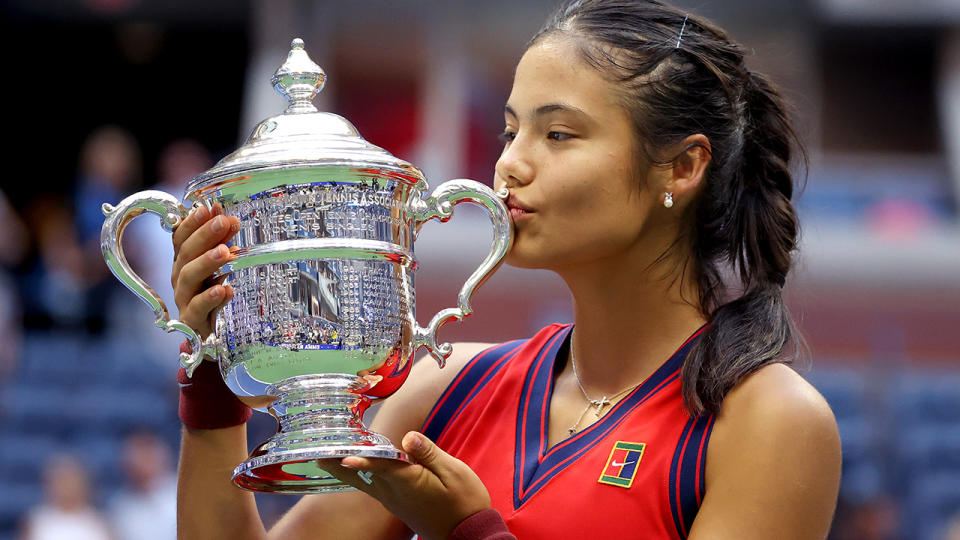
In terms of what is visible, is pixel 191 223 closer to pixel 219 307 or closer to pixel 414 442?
pixel 219 307

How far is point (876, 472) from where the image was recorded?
5.79m

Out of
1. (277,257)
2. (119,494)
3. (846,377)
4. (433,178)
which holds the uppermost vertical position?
(433,178)

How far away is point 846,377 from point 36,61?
6.72 metres

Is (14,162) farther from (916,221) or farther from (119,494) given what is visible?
(916,221)

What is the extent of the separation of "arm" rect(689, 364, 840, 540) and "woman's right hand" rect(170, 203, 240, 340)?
0.56m

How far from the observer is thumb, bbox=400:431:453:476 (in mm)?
1342

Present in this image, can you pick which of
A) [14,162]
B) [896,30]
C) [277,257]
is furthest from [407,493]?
[14,162]

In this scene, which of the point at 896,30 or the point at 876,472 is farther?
the point at 896,30

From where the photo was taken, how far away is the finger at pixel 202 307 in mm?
1440

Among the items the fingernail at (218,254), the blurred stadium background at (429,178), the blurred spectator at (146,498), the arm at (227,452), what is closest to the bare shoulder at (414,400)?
the arm at (227,452)

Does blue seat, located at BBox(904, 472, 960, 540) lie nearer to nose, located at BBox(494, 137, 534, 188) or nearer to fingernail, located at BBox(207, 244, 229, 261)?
nose, located at BBox(494, 137, 534, 188)

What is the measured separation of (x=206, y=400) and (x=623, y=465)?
19.4 inches

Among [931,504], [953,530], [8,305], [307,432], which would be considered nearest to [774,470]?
[307,432]

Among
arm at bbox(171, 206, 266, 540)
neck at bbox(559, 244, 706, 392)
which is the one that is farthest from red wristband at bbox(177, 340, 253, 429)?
neck at bbox(559, 244, 706, 392)
